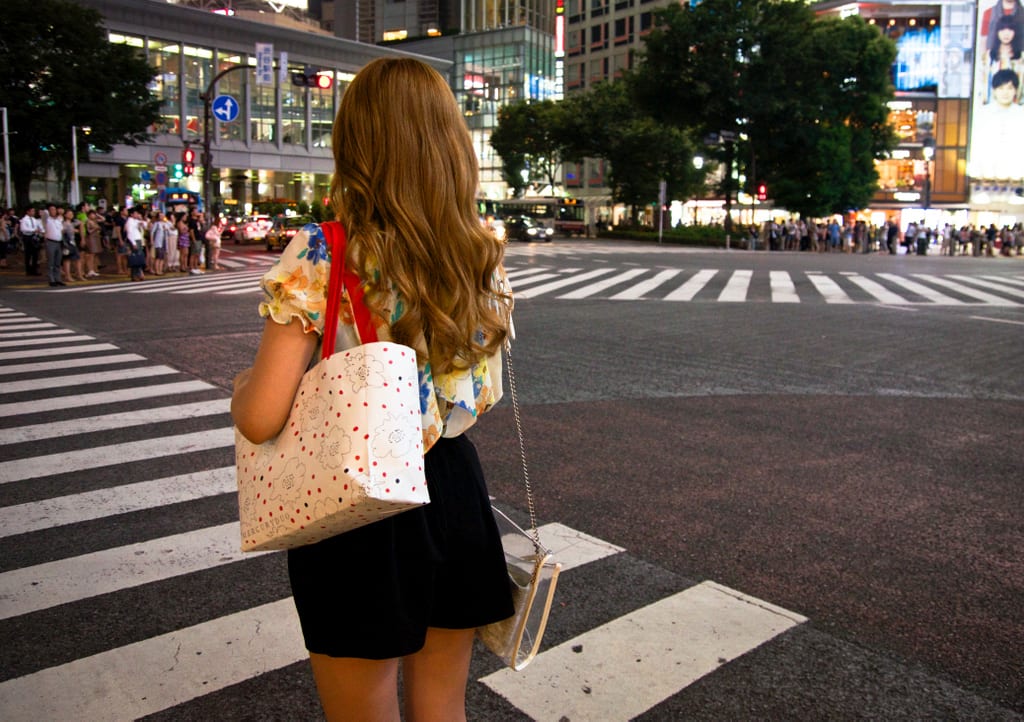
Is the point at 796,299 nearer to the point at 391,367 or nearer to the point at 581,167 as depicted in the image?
the point at 391,367

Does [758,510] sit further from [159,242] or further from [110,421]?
[159,242]

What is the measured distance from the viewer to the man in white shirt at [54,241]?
1903cm

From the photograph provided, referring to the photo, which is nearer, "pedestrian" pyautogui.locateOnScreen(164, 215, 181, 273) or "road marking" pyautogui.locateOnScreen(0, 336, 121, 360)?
→ "road marking" pyautogui.locateOnScreen(0, 336, 121, 360)

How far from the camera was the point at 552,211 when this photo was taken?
197 ft

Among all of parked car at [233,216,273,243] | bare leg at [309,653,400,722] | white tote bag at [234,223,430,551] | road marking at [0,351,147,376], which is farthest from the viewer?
parked car at [233,216,273,243]

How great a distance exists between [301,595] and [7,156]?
1665 inches

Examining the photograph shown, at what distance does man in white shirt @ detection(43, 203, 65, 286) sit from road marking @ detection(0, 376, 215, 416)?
12789 mm

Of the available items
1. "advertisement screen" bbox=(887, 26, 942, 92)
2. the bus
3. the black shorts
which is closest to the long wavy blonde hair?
the black shorts

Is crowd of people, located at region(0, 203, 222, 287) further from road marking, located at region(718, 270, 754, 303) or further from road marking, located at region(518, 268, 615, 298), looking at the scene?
road marking, located at region(718, 270, 754, 303)

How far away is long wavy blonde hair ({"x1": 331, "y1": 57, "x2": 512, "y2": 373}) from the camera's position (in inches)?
66.1

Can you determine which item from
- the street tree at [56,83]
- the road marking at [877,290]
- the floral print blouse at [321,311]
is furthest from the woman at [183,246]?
the floral print blouse at [321,311]

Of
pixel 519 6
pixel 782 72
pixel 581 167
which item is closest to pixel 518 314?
pixel 782 72

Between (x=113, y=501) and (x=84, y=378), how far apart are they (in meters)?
4.36

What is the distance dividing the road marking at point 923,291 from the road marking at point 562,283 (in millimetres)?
7570
